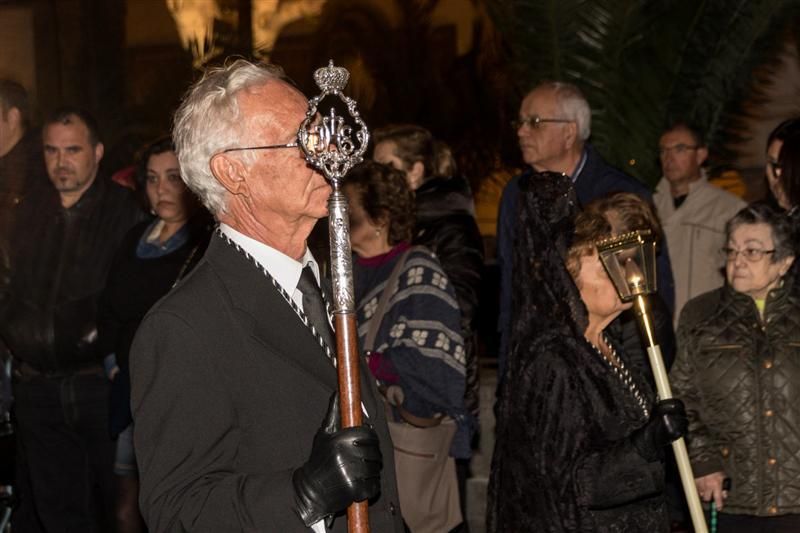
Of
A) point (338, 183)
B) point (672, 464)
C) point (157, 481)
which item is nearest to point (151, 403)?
point (157, 481)

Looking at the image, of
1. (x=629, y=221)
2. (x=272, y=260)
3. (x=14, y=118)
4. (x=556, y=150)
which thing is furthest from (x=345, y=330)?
(x=14, y=118)

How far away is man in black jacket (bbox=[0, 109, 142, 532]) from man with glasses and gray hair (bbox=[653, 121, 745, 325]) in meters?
3.43

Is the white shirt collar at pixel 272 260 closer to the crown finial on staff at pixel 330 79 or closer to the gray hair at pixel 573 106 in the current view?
the crown finial on staff at pixel 330 79

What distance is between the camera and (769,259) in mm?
5164

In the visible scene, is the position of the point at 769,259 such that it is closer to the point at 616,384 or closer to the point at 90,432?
the point at 616,384

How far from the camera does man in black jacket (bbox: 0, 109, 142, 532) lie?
6402 mm

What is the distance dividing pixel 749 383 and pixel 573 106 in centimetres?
245

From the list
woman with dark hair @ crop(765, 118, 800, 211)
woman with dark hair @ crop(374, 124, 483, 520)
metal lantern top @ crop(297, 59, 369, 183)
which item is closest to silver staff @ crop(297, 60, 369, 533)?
metal lantern top @ crop(297, 59, 369, 183)

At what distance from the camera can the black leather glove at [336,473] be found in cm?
264

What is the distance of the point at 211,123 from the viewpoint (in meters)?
3.03

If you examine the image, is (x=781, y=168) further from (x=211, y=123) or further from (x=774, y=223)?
(x=211, y=123)

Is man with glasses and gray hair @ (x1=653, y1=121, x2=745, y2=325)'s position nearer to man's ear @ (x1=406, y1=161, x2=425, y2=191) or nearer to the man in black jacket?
man's ear @ (x1=406, y1=161, x2=425, y2=191)

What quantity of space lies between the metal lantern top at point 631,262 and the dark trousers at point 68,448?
299cm

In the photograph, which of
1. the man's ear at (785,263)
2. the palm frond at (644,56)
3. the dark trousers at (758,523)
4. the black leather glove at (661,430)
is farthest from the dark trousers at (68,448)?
the palm frond at (644,56)
